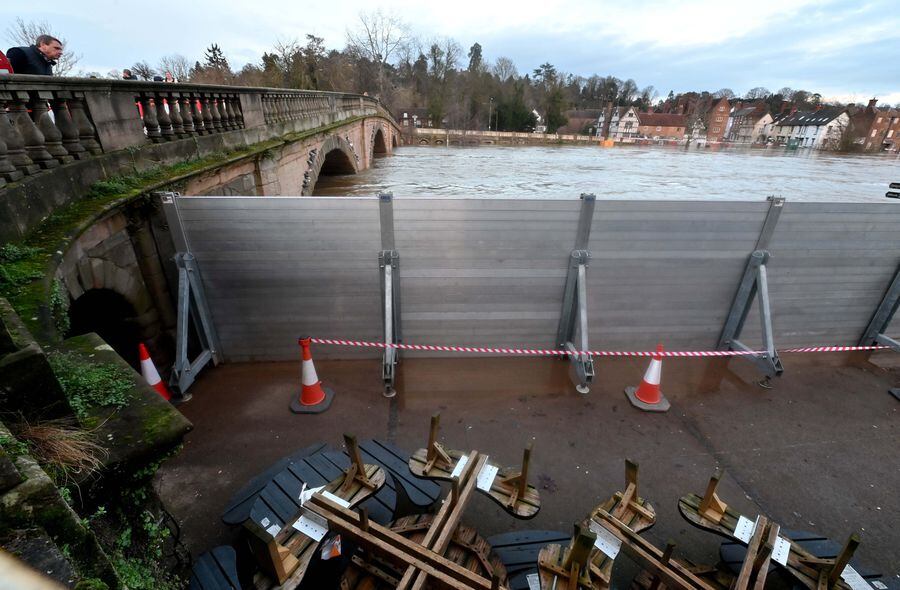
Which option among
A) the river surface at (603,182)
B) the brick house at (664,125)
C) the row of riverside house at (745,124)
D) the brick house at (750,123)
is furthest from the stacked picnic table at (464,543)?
the brick house at (750,123)

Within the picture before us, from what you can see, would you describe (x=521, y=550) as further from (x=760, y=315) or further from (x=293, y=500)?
(x=760, y=315)

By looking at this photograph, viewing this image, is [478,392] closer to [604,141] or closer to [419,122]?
[419,122]

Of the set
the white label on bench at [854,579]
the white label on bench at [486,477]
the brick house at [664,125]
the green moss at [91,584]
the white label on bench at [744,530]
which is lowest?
the brick house at [664,125]

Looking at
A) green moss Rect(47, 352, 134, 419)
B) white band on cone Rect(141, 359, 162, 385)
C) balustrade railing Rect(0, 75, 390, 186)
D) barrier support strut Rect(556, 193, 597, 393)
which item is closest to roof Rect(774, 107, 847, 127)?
barrier support strut Rect(556, 193, 597, 393)

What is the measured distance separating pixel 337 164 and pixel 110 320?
700 inches

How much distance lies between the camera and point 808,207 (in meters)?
4.93

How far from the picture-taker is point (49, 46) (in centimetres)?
526

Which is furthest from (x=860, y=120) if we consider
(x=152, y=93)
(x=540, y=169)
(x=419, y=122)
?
(x=152, y=93)

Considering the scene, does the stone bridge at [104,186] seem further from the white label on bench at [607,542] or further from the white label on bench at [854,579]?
the white label on bench at [854,579]

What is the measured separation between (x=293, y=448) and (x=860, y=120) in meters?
100

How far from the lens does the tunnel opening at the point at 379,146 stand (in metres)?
33.9

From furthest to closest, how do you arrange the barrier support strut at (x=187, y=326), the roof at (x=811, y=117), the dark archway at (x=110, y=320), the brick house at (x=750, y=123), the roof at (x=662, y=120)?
the roof at (x=662, y=120) → the brick house at (x=750, y=123) → the roof at (x=811, y=117) → the dark archway at (x=110, y=320) → the barrier support strut at (x=187, y=326)

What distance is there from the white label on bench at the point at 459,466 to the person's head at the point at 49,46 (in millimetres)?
6653

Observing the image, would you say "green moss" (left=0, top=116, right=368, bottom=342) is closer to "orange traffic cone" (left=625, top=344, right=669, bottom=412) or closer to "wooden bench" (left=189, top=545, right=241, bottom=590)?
"wooden bench" (left=189, top=545, right=241, bottom=590)
